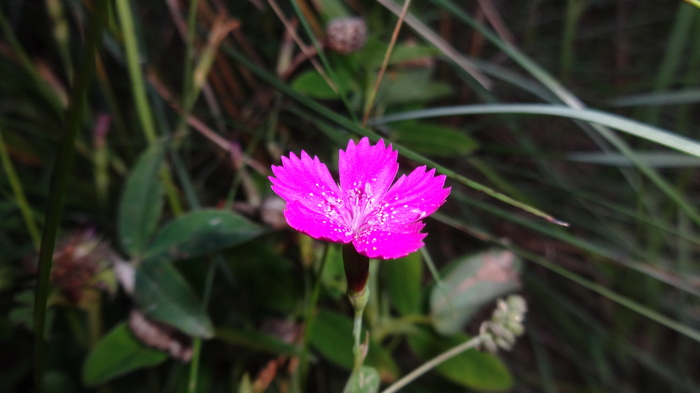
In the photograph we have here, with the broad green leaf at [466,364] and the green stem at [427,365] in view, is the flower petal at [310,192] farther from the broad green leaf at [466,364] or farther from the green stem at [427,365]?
the broad green leaf at [466,364]

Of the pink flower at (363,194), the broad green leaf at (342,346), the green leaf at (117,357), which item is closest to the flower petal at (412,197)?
the pink flower at (363,194)

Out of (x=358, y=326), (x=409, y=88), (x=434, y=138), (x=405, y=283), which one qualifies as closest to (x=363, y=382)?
(x=358, y=326)

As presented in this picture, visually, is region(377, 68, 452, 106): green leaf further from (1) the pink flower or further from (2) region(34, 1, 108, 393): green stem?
(2) region(34, 1, 108, 393): green stem

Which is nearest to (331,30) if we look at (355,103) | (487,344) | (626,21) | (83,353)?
(355,103)

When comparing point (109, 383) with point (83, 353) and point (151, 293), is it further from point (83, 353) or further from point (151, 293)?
point (151, 293)

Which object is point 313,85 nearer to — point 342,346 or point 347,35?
point 347,35

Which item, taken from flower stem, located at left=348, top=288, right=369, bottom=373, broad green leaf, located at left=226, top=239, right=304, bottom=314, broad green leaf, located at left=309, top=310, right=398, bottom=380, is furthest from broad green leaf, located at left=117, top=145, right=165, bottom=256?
flower stem, located at left=348, top=288, right=369, bottom=373

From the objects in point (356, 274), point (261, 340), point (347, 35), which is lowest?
point (261, 340)
